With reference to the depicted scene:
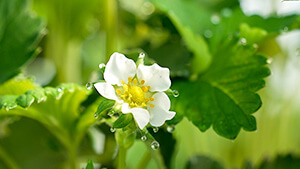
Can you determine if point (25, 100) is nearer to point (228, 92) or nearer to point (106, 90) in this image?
point (106, 90)

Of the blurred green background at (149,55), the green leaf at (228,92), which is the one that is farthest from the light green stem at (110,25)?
the green leaf at (228,92)

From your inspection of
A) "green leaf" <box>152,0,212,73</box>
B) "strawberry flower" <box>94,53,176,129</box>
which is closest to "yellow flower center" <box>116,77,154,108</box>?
"strawberry flower" <box>94,53,176,129</box>

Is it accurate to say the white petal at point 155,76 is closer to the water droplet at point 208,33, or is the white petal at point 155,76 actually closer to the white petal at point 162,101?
the white petal at point 162,101

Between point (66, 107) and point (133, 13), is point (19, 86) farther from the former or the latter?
point (133, 13)

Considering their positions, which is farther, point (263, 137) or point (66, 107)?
point (263, 137)

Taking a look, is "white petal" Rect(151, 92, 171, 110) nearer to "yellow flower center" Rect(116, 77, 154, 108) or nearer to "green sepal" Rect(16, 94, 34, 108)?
"yellow flower center" Rect(116, 77, 154, 108)

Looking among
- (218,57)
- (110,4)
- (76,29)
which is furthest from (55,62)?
(218,57)

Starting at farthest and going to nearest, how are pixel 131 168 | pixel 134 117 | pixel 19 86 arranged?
pixel 131 168 → pixel 19 86 → pixel 134 117
